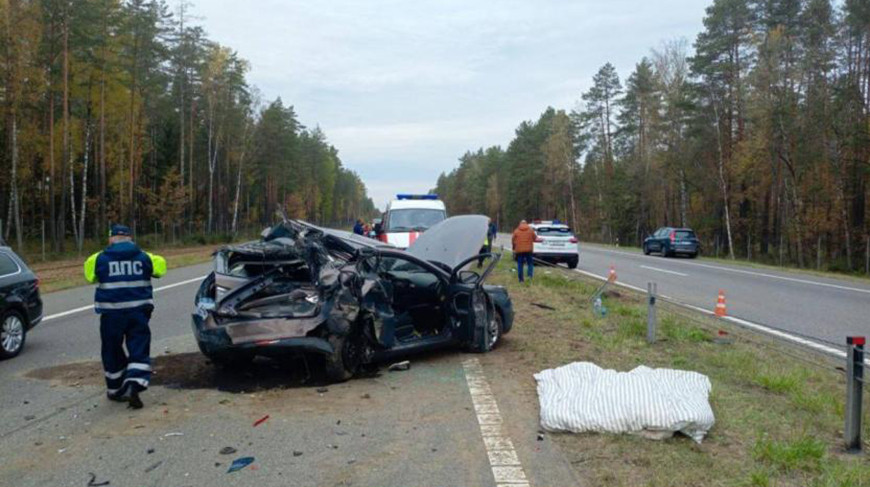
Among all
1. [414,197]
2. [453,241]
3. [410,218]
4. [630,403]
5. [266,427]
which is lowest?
[266,427]

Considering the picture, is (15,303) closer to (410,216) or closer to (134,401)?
(134,401)

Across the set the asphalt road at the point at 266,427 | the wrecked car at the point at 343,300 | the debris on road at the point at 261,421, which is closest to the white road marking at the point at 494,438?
the asphalt road at the point at 266,427

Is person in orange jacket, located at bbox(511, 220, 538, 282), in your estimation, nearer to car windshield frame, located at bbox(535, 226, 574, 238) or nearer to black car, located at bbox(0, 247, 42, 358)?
car windshield frame, located at bbox(535, 226, 574, 238)

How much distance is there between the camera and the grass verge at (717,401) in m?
4.12

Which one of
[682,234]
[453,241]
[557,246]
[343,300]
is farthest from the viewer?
[682,234]

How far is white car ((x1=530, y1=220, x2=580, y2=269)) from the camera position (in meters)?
22.8

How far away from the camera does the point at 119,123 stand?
1671 inches

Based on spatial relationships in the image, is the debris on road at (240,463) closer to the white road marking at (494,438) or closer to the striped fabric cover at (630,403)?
the white road marking at (494,438)

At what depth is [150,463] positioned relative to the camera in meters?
4.46

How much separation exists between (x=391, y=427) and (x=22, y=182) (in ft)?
135

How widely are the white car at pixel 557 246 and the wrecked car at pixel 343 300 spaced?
47.4 feet

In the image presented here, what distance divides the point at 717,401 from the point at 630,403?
1058mm

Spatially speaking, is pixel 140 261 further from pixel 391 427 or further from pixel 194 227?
pixel 194 227

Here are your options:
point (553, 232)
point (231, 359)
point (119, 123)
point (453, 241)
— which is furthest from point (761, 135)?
point (119, 123)
